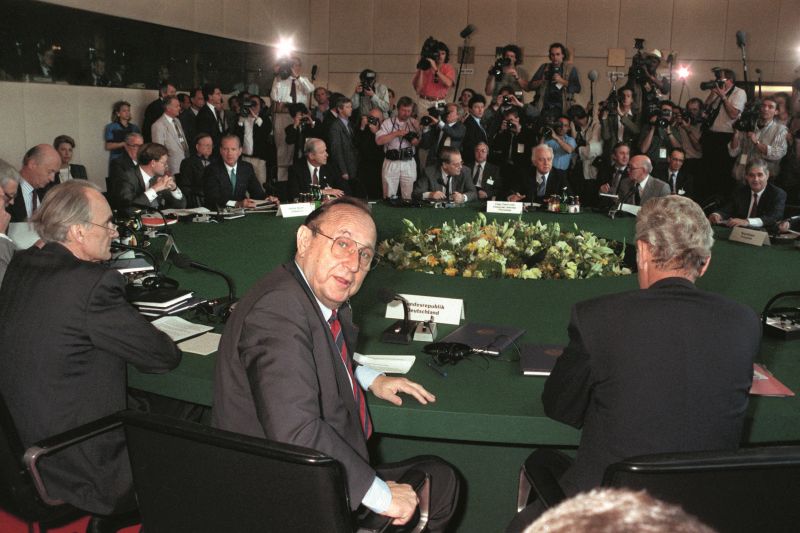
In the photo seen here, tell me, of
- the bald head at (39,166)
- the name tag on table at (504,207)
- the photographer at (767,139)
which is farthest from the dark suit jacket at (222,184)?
the photographer at (767,139)

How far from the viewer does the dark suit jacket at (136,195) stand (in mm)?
5082

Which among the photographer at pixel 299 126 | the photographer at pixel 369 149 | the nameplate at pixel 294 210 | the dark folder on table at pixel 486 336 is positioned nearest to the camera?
the dark folder on table at pixel 486 336

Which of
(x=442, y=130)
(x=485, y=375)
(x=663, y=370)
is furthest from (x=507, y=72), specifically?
(x=663, y=370)

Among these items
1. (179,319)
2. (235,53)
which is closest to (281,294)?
(179,319)

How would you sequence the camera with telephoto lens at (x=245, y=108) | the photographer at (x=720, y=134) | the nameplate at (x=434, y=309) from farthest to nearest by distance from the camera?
the camera with telephoto lens at (x=245, y=108)
the photographer at (x=720, y=134)
the nameplate at (x=434, y=309)

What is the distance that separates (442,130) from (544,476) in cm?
617

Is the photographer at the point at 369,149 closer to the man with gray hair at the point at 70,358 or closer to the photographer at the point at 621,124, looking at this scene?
the photographer at the point at 621,124

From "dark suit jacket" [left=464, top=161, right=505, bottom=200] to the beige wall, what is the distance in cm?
481

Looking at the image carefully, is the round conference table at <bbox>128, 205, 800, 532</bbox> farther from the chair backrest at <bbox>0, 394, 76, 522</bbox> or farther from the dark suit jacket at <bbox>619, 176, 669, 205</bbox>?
the dark suit jacket at <bbox>619, 176, 669, 205</bbox>

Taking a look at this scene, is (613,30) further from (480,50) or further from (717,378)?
(717,378)

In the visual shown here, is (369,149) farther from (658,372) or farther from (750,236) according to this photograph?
(658,372)

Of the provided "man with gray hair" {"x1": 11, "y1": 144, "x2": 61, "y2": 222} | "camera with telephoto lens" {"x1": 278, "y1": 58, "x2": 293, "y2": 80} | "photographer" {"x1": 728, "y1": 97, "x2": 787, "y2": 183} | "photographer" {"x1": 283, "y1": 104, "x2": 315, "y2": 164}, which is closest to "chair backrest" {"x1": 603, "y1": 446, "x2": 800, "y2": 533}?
"man with gray hair" {"x1": 11, "y1": 144, "x2": 61, "y2": 222}

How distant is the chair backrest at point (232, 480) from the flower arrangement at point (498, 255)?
2.24 metres

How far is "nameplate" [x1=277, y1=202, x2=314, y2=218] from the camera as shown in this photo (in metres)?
5.06
